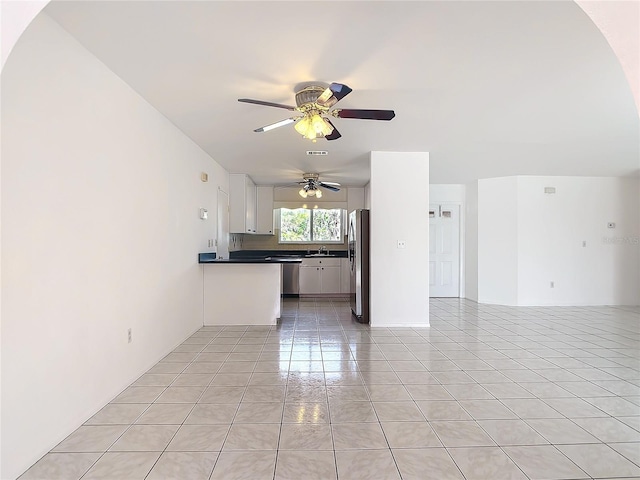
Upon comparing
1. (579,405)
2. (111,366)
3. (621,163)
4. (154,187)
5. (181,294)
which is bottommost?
(579,405)

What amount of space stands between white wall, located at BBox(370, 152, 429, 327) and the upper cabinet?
267 centimetres

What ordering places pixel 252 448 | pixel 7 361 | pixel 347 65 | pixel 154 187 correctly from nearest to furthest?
pixel 7 361 → pixel 252 448 → pixel 347 65 → pixel 154 187

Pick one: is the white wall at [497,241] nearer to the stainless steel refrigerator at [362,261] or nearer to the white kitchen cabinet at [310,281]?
the stainless steel refrigerator at [362,261]

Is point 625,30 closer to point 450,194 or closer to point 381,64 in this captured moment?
point 381,64

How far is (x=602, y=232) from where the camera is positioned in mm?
6285

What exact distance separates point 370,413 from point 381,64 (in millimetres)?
2339

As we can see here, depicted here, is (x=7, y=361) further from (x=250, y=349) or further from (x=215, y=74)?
(x=250, y=349)

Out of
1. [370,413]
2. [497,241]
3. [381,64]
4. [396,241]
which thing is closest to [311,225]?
[396,241]

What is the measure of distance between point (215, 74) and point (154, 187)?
49.9 inches

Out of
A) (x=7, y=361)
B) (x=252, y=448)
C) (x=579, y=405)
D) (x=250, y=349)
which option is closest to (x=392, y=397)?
(x=252, y=448)

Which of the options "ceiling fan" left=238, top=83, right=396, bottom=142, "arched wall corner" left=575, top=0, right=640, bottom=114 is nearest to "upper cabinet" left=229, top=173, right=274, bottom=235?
"ceiling fan" left=238, top=83, right=396, bottom=142

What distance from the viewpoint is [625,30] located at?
0.80 meters

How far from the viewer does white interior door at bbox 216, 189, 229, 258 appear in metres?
5.47

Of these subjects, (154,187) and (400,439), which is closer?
(400,439)
